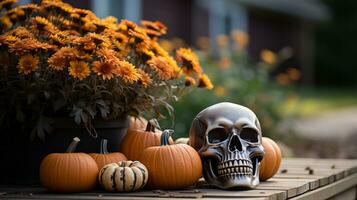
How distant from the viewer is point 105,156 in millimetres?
3611

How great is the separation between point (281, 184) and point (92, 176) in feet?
3.03

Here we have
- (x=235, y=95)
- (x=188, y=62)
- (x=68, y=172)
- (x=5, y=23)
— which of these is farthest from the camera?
(x=235, y=95)

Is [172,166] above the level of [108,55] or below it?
below

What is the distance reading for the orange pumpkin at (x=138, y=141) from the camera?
12.4 ft

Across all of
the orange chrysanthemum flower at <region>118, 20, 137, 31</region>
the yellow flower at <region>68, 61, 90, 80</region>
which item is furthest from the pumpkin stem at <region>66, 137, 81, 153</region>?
the orange chrysanthemum flower at <region>118, 20, 137, 31</region>

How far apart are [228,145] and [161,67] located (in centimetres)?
57

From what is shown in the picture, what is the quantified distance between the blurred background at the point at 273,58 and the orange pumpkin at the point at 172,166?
255cm

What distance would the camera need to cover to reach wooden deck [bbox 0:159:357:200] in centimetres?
328

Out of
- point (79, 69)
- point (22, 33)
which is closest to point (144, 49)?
point (79, 69)

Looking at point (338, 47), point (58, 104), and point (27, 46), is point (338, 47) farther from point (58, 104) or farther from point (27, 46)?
point (27, 46)

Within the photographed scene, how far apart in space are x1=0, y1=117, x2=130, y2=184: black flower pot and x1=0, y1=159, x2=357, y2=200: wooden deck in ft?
0.38

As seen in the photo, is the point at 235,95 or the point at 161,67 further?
the point at 235,95

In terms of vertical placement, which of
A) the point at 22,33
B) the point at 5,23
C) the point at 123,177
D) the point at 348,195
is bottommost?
the point at 348,195

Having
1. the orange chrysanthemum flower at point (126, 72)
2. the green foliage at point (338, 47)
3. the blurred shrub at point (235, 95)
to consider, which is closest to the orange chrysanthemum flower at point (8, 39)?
the orange chrysanthemum flower at point (126, 72)
